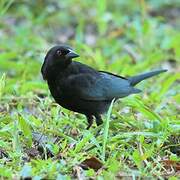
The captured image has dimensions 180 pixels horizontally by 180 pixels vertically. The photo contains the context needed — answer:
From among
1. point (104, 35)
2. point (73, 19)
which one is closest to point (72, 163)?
point (104, 35)

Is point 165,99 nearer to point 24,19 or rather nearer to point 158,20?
point 158,20

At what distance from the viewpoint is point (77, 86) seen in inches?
210

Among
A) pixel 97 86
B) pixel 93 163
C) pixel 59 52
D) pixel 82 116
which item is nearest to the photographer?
pixel 93 163

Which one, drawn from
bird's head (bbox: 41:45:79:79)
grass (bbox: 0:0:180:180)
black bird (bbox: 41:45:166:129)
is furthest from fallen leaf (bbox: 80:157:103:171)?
bird's head (bbox: 41:45:79:79)

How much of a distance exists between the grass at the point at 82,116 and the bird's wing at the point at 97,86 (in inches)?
4.4

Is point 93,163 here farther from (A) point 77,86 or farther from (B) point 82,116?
(B) point 82,116

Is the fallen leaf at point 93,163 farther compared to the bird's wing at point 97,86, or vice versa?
the bird's wing at point 97,86

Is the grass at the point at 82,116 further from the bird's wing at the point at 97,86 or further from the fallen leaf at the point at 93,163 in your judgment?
the bird's wing at the point at 97,86

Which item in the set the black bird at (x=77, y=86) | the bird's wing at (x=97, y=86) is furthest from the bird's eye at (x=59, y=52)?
the bird's wing at (x=97, y=86)

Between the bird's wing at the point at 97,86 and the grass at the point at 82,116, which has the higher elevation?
the bird's wing at the point at 97,86

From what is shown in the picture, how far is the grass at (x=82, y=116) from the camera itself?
4.38 metres

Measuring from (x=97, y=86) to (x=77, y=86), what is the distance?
0.27m

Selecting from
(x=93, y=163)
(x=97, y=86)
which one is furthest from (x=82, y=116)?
(x=93, y=163)

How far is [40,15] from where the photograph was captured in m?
8.70
